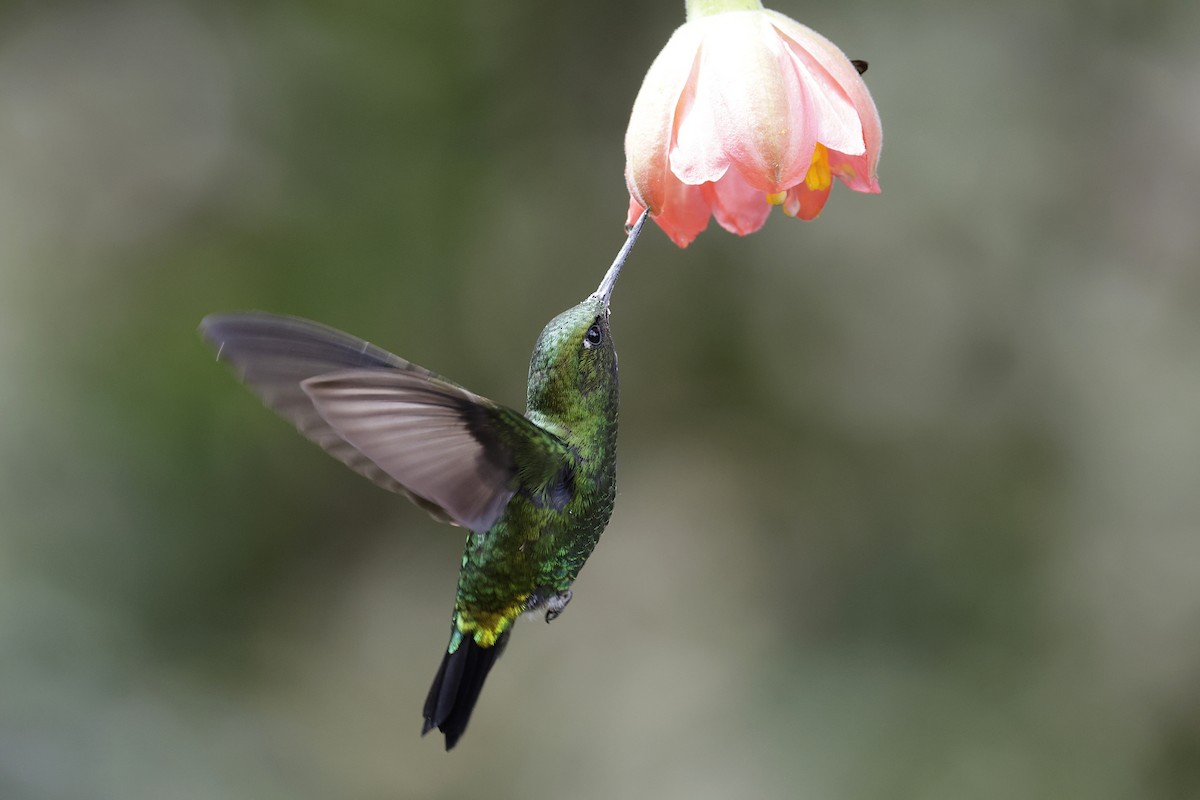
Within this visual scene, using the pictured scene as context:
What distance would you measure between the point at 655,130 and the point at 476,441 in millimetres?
337

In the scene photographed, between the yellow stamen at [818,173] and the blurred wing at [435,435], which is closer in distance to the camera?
the blurred wing at [435,435]

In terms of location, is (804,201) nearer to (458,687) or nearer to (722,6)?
(722,6)

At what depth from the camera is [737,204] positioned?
50.3 inches

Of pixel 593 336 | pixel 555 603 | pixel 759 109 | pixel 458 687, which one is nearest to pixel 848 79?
pixel 759 109

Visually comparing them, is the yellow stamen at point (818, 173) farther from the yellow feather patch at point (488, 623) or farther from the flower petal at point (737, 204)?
the yellow feather patch at point (488, 623)

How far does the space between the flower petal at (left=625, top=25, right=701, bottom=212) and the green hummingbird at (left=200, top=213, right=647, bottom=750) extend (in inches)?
2.2

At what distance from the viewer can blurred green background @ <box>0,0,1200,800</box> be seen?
2.61 meters

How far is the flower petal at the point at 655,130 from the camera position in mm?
1033

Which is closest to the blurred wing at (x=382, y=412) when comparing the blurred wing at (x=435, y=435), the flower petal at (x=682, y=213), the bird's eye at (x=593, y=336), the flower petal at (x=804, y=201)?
the blurred wing at (x=435, y=435)

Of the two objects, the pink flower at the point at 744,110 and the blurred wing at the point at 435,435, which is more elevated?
the pink flower at the point at 744,110

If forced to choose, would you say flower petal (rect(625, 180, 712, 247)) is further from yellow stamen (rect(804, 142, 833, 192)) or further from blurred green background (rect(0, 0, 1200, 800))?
blurred green background (rect(0, 0, 1200, 800))

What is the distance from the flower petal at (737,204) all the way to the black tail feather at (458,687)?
54cm

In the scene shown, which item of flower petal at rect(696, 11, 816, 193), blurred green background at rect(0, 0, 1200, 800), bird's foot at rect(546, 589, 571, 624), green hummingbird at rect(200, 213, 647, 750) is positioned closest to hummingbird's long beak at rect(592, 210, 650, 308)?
green hummingbird at rect(200, 213, 647, 750)

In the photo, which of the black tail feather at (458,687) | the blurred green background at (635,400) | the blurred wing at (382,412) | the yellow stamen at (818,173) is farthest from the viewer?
the blurred green background at (635,400)
